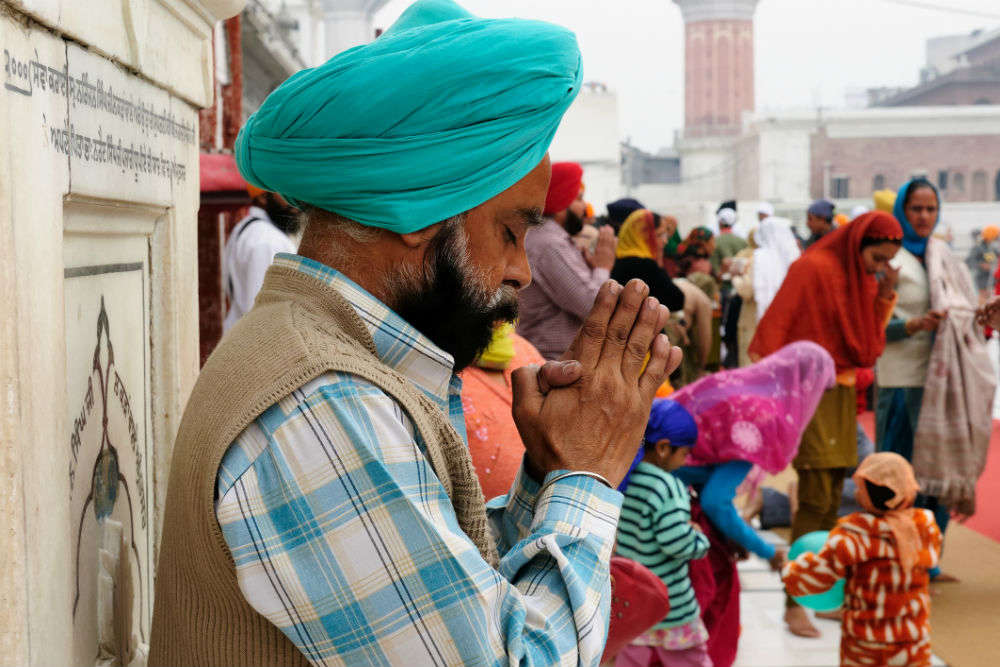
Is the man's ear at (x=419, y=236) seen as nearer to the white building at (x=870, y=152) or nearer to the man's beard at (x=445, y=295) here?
the man's beard at (x=445, y=295)

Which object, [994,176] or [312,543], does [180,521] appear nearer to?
[312,543]

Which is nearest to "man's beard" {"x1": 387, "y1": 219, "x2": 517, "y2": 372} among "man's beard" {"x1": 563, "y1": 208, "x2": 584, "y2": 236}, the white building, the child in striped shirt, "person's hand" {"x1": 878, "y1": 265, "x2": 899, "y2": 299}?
the child in striped shirt

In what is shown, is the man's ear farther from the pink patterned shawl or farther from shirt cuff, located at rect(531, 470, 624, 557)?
the pink patterned shawl

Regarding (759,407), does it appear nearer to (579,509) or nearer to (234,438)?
(579,509)

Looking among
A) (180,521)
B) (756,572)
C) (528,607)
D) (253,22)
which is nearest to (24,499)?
(180,521)

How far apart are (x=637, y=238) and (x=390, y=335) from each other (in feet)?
12.0

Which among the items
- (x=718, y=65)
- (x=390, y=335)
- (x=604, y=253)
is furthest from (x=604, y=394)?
(x=718, y=65)

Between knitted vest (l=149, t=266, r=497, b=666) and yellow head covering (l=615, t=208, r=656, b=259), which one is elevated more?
yellow head covering (l=615, t=208, r=656, b=259)

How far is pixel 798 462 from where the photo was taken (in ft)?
15.5

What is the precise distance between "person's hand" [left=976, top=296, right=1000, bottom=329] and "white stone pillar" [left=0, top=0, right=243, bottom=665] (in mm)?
3744

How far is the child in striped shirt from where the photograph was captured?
3143mm

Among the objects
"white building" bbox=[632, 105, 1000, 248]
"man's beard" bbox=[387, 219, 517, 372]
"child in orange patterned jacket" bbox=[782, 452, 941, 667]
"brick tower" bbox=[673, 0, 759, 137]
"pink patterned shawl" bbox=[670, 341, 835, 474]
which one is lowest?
"child in orange patterned jacket" bbox=[782, 452, 941, 667]

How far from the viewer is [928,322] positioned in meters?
5.02

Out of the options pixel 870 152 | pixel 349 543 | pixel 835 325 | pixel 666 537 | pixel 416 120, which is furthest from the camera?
pixel 870 152
